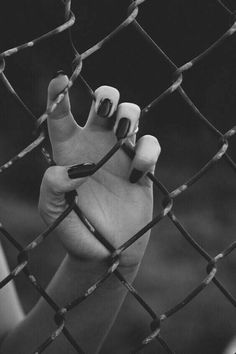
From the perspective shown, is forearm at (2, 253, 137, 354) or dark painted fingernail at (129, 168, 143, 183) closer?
dark painted fingernail at (129, 168, 143, 183)

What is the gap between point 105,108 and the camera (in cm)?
102

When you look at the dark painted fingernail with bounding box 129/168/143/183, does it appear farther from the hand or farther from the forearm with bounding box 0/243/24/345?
the forearm with bounding box 0/243/24/345

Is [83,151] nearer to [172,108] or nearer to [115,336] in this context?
[115,336]

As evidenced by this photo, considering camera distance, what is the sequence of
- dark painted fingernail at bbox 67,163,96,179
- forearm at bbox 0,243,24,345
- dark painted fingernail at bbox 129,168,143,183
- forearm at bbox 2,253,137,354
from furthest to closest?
forearm at bbox 0,243,24,345 → forearm at bbox 2,253,137,354 → dark painted fingernail at bbox 129,168,143,183 → dark painted fingernail at bbox 67,163,96,179

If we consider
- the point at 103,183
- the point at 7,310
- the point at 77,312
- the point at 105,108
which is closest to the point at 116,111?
the point at 105,108

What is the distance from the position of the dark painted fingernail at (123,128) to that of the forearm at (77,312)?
0.76 ft

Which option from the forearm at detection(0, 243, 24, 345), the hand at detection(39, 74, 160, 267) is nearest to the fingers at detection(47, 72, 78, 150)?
the hand at detection(39, 74, 160, 267)

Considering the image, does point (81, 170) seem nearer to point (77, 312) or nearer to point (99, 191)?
point (99, 191)

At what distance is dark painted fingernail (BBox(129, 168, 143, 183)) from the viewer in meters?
1.05

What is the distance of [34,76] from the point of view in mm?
4828

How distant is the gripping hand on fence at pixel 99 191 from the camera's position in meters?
1.00

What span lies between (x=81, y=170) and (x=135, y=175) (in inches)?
5.1

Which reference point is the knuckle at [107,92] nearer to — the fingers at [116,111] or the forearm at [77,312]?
the fingers at [116,111]

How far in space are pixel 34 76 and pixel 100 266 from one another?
377 centimetres
